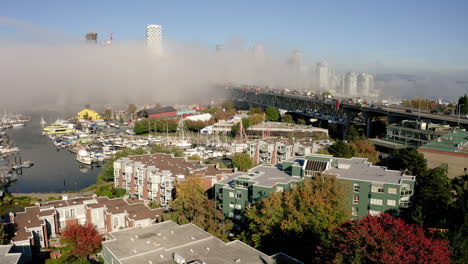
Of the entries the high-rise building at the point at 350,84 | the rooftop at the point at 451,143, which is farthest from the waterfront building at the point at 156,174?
the high-rise building at the point at 350,84

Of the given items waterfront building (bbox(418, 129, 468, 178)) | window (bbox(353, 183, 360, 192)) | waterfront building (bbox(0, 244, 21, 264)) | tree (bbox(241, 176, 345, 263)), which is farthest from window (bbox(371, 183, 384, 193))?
waterfront building (bbox(0, 244, 21, 264))

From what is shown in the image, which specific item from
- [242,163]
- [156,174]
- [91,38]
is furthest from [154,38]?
[156,174]

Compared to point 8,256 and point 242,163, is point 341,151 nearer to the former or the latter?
point 242,163

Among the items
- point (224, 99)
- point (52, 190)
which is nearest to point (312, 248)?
point (52, 190)

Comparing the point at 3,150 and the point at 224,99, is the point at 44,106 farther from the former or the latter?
the point at 3,150

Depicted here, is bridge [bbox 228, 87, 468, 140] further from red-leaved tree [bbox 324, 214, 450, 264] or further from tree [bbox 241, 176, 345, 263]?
red-leaved tree [bbox 324, 214, 450, 264]
